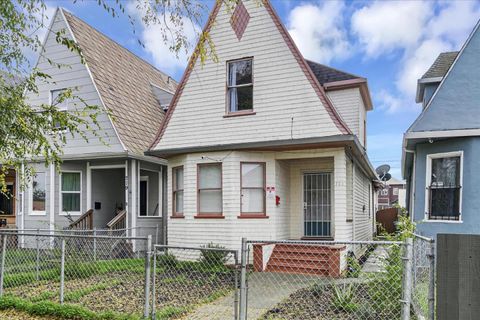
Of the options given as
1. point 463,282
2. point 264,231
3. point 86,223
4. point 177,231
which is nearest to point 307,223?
point 264,231

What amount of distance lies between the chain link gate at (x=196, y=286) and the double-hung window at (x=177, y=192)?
4.70ft

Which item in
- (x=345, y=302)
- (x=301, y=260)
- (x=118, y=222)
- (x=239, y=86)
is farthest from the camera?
(x=118, y=222)

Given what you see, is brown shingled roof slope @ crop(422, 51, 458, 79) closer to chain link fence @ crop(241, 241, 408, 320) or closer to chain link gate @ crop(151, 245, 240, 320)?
chain link fence @ crop(241, 241, 408, 320)

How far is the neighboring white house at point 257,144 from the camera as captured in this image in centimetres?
1057

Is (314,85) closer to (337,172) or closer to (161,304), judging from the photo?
(337,172)

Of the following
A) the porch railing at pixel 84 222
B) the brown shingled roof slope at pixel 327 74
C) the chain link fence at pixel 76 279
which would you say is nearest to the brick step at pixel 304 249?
the chain link fence at pixel 76 279

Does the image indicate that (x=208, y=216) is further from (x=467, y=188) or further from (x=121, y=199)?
(x=467, y=188)

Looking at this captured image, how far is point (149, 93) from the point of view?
17859mm

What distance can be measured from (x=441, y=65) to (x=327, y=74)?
168 inches

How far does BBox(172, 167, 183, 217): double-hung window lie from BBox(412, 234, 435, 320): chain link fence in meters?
7.13

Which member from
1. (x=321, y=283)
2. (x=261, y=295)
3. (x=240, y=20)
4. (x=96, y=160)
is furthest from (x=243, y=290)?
(x=96, y=160)

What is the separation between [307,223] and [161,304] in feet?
21.5

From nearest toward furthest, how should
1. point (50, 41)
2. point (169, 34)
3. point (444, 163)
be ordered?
point (169, 34) < point (444, 163) < point (50, 41)

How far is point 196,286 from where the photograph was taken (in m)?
8.02
